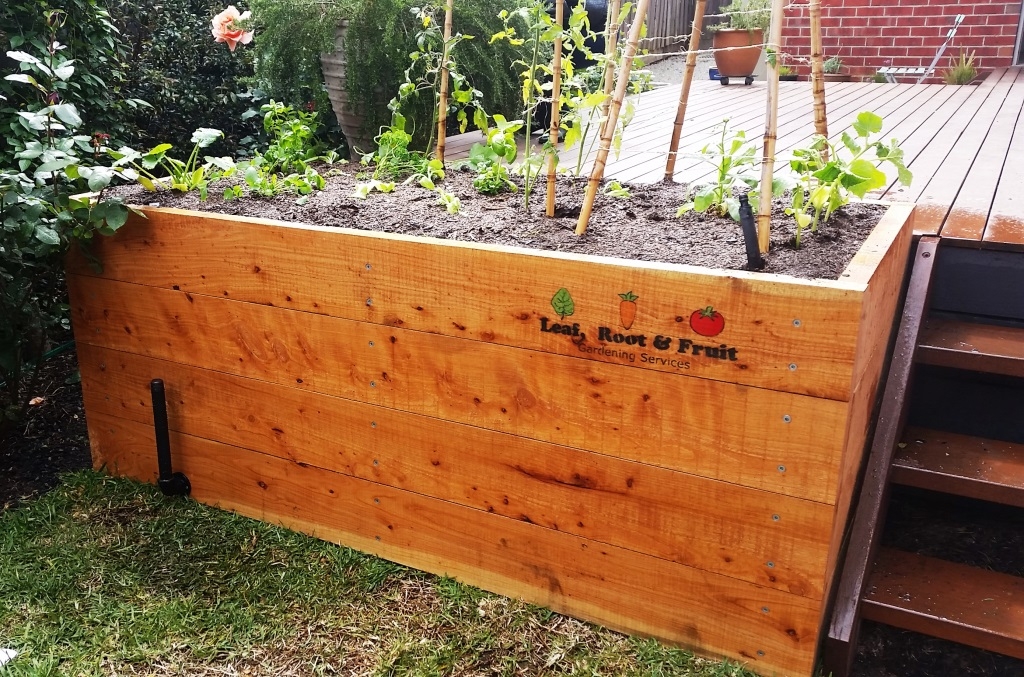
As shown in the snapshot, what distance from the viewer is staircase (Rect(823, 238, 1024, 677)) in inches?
68.7

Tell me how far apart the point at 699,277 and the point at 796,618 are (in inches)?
27.1

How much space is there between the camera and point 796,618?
1.65 metres

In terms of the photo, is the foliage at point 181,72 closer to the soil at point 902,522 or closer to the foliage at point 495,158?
the soil at point 902,522

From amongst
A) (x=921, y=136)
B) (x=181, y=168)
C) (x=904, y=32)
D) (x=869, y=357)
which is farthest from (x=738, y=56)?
(x=869, y=357)

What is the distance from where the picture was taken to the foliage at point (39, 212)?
196 centimetres

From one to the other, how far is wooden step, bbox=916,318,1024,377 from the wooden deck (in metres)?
0.22

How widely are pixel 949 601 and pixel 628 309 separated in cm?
93

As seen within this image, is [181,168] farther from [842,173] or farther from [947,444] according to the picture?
[947,444]

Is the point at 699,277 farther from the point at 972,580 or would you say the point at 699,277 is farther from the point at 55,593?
the point at 55,593

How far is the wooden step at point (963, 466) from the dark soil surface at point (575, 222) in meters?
0.54

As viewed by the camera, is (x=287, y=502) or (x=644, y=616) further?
(x=287, y=502)

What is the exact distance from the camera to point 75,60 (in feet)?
8.43

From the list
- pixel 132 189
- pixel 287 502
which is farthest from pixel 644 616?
pixel 132 189

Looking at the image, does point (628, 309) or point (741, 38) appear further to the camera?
point (741, 38)
